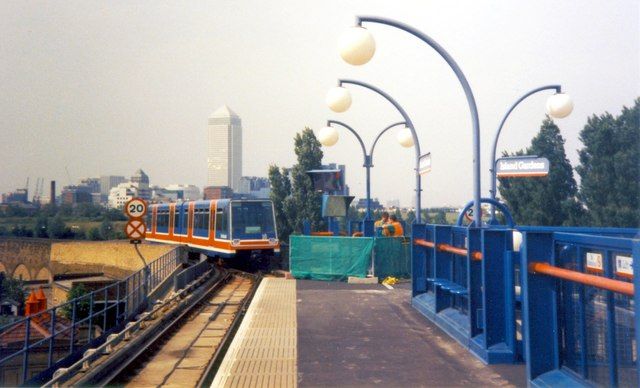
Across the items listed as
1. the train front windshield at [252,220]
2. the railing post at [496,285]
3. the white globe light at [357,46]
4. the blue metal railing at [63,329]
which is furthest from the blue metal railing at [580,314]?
the train front windshield at [252,220]

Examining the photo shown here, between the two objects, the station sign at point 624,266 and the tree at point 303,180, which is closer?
the station sign at point 624,266

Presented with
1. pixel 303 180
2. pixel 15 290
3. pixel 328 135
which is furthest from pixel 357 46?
pixel 15 290

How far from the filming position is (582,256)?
228 inches

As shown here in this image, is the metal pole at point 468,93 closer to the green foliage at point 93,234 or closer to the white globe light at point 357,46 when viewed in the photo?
the white globe light at point 357,46

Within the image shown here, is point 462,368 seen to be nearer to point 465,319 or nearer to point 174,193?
point 465,319

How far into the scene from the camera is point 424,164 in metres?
13.6

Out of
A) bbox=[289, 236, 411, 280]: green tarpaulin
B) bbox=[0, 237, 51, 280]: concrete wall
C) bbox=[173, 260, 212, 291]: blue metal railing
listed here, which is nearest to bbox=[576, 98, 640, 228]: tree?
bbox=[289, 236, 411, 280]: green tarpaulin

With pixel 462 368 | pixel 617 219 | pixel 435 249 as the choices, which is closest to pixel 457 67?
pixel 435 249

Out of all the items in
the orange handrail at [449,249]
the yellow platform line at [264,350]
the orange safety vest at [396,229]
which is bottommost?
the yellow platform line at [264,350]

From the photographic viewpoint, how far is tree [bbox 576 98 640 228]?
3862cm

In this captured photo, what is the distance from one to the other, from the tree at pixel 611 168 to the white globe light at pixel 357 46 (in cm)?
3236

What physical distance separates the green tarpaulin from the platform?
15.8ft

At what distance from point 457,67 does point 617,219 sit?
31928 millimetres

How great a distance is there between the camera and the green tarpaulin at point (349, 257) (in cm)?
1916
